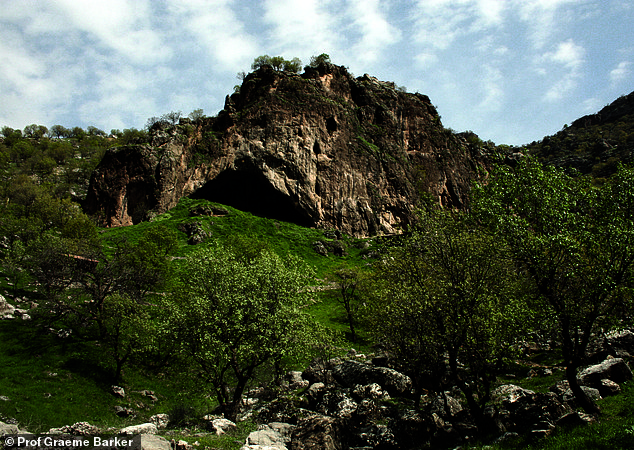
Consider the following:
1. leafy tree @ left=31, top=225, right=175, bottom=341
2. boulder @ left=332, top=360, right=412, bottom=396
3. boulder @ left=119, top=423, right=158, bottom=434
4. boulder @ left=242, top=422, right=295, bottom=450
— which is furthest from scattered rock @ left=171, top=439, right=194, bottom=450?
leafy tree @ left=31, top=225, right=175, bottom=341

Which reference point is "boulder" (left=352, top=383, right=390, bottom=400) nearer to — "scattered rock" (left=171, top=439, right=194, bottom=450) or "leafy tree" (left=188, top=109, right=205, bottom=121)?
"scattered rock" (left=171, top=439, right=194, bottom=450)

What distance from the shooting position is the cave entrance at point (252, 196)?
237 feet

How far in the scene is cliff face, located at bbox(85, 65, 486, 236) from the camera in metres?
67.3

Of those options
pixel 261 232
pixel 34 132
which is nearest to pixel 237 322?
pixel 261 232

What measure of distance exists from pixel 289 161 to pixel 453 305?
63.5 metres

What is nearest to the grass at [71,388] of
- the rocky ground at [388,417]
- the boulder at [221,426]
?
the boulder at [221,426]

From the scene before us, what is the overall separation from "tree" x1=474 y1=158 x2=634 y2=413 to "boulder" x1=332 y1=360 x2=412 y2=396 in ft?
32.5

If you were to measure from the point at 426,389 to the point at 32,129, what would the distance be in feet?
777

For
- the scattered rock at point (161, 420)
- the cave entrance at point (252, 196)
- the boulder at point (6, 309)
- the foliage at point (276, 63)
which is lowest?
the scattered rock at point (161, 420)

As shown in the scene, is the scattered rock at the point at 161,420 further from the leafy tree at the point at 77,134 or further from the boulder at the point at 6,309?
Result: the leafy tree at the point at 77,134

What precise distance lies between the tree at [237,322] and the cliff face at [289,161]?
168ft

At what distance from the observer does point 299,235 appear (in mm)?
68625

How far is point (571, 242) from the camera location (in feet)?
44.5

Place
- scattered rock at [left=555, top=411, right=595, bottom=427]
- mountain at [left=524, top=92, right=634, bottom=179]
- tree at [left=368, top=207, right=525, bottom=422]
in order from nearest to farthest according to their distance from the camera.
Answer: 1. scattered rock at [left=555, top=411, right=595, bottom=427]
2. tree at [left=368, top=207, right=525, bottom=422]
3. mountain at [left=524, top=92, right=634, bottom=179]
